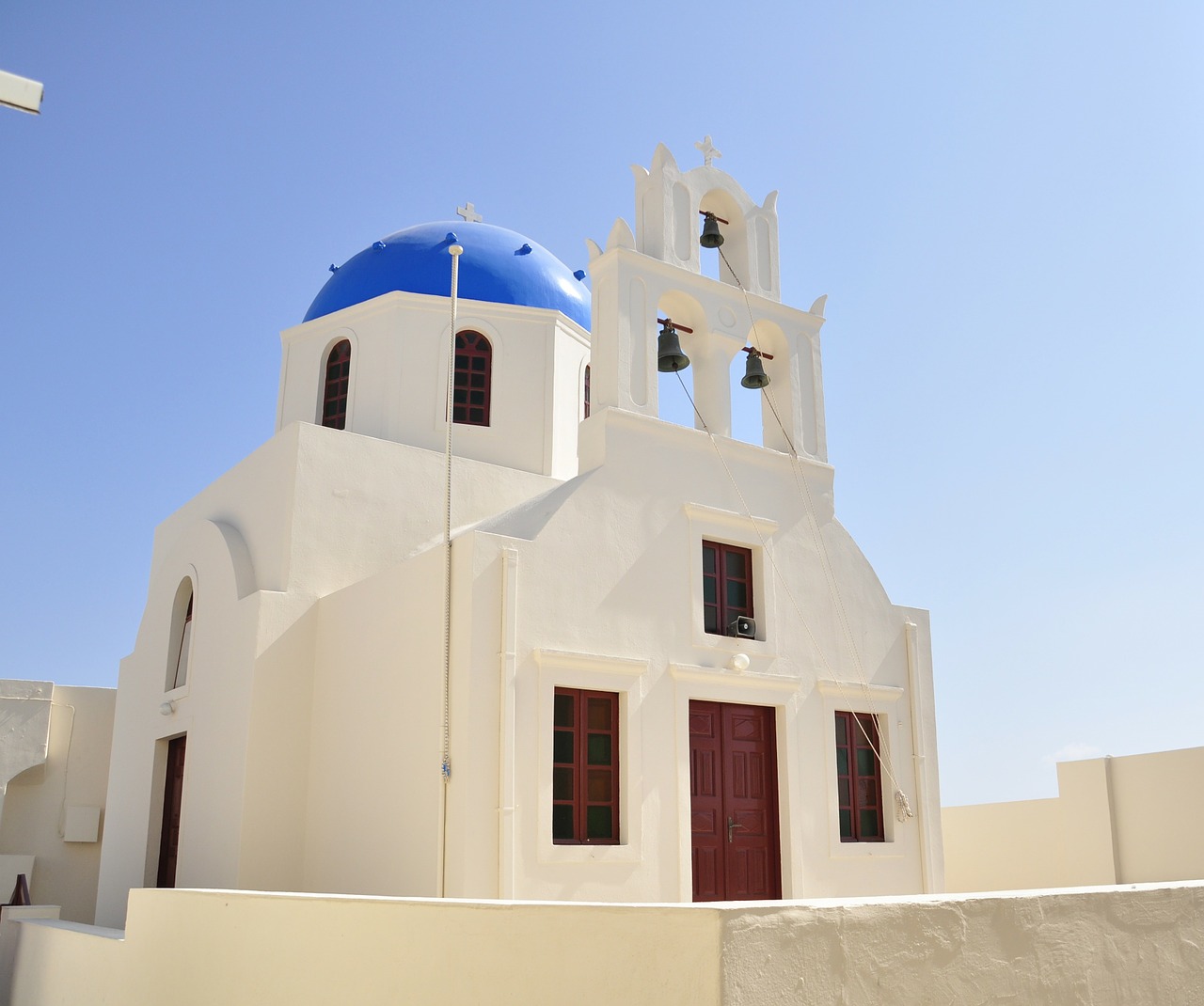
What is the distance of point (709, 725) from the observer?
954 centimetres

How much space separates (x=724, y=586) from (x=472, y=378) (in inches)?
180

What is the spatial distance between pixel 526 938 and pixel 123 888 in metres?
8.99

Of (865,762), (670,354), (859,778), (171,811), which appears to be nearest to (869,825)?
(859,778)

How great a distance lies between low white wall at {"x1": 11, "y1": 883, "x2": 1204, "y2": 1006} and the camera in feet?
12.3

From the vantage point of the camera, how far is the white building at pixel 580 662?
27.8 feet

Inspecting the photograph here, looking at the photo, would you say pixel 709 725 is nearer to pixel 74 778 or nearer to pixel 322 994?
pixel 322 994

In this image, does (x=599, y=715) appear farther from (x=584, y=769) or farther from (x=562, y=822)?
(x=562, y=822)

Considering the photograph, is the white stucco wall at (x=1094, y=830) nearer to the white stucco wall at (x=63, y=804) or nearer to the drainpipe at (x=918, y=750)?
the drainpipe at (x=918, y=750)

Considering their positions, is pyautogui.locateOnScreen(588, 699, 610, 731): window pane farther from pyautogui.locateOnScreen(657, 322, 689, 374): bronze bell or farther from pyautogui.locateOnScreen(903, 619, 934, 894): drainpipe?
pyautogui.locateOnScreen(903, 619, 934, 894): drainpipe

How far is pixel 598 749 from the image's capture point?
8836mm

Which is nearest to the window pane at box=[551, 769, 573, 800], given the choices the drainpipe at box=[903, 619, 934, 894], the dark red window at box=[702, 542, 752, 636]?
the dark red window at box=[702, 542, 752, 636]

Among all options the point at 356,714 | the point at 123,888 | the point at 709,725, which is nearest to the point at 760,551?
the point at 709,725

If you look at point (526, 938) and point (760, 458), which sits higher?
point (760, 458)

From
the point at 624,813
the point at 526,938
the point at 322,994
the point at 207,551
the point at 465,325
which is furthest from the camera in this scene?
the point at 465,325
